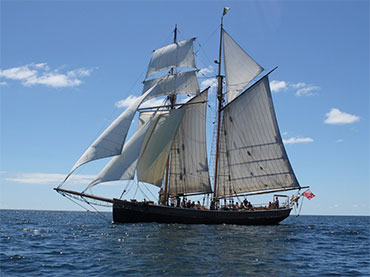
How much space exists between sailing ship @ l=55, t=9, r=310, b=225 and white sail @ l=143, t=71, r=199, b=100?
120 mm

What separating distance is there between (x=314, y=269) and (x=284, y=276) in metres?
2.73

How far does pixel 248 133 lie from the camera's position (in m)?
41.8

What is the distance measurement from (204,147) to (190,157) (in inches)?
79.1

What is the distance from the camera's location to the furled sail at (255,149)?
4072 centimetres

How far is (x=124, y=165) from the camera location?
114 ft

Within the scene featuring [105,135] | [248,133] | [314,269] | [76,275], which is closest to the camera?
[76,275]

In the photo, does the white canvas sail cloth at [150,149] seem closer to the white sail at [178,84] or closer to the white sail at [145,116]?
the white sail at [145,116]

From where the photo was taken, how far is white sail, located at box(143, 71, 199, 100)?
4456cm

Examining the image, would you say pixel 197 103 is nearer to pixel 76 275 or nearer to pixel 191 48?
pixel 191 48

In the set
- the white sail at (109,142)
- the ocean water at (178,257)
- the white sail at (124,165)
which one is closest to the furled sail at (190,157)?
the white sail at (124,165)

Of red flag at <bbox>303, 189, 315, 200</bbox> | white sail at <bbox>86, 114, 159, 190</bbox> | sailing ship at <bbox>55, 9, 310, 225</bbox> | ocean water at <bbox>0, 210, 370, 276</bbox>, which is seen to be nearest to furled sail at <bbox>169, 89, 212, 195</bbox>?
sailing ship at <bbox>55, 9, 310, 225</bbox>

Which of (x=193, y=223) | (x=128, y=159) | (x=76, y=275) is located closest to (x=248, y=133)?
(x=193, y=223)

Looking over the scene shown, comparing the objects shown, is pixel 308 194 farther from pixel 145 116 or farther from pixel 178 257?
pixel 178 257

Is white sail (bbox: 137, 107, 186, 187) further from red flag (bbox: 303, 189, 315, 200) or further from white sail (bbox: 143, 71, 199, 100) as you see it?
red flag (bbox: 303, 189, 315, 200)
